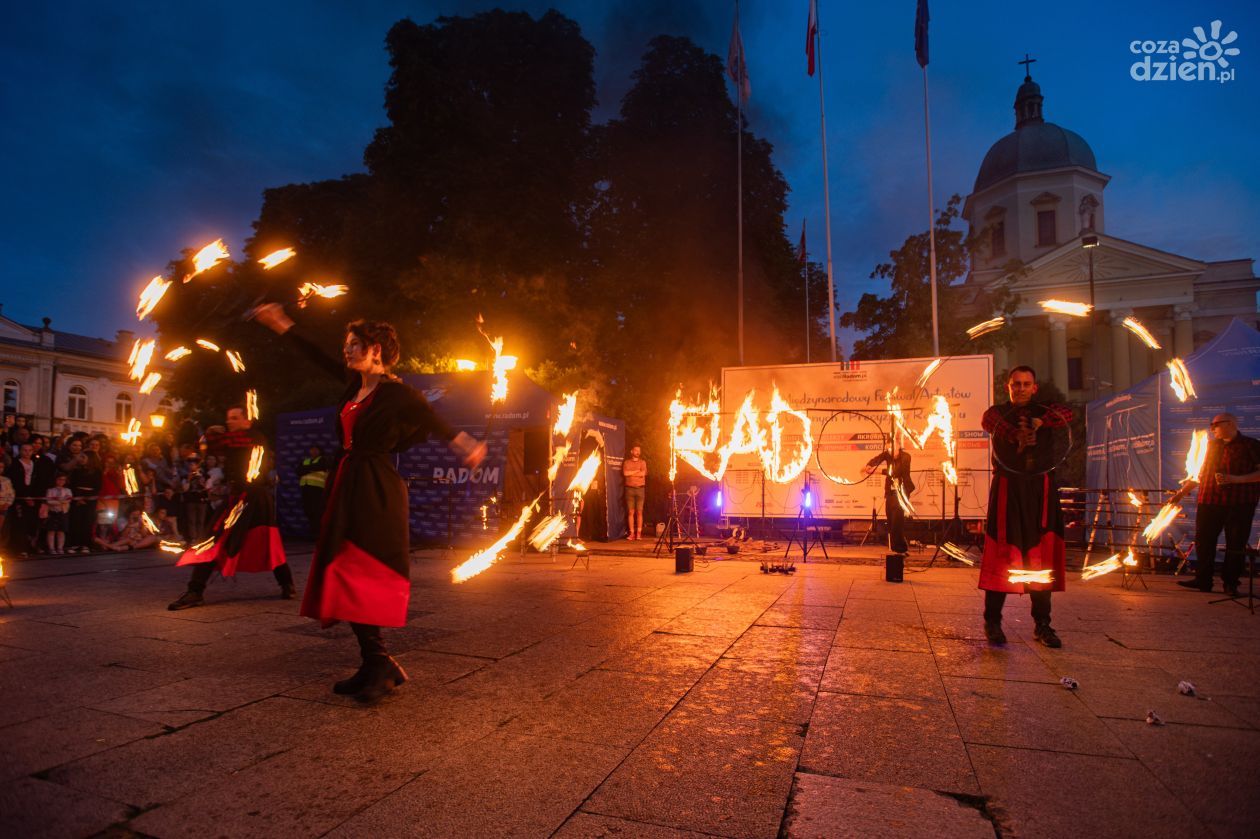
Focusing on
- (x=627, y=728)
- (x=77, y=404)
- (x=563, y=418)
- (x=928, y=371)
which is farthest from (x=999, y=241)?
A: (x=77, y=404)

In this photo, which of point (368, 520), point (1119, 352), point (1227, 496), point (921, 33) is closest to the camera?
point (368, 520)

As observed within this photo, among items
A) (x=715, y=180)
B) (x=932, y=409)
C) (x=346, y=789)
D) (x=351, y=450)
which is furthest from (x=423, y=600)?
(x=715, y=180)

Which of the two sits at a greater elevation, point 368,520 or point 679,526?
point 368,520

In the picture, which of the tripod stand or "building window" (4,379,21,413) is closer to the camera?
the tripod stand

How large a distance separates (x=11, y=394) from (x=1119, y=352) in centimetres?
7479

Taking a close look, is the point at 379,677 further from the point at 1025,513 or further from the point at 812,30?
the point at 812,30

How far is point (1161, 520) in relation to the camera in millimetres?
11148

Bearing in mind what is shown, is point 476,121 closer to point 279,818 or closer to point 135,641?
point 135,641

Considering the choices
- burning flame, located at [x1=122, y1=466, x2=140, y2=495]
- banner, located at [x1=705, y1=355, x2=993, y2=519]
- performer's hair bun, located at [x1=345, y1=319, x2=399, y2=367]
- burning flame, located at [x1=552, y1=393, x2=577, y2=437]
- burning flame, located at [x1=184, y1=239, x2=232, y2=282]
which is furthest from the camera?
burning flame, located at [x1=552, y1=393, x2=577, y2=437]

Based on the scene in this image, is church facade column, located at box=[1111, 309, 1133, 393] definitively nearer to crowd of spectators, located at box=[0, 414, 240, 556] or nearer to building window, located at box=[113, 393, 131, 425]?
crowd of spectators, located at box=[0, 414, 240, 556]

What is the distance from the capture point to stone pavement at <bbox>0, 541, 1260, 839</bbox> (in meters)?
2.58

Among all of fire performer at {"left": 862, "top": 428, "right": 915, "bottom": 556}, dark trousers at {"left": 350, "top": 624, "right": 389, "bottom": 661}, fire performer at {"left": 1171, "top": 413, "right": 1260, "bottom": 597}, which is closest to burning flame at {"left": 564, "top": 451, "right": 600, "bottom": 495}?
fire performer at {"left": 862, "top": 428, "right": 915, "bottom": 556}

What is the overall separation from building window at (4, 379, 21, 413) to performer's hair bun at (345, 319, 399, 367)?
63.6m

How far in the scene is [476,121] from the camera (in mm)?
26391
